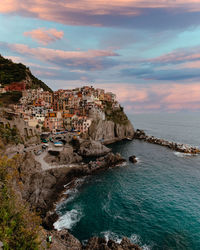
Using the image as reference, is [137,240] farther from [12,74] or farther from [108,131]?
[12,74]

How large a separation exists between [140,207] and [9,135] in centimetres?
4560

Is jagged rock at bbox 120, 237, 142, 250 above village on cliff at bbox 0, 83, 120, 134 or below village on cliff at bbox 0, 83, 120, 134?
below

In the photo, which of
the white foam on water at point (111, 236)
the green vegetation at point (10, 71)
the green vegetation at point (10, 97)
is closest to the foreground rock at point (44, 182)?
the white foam on water at point (111, 236)

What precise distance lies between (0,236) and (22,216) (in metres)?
4.93

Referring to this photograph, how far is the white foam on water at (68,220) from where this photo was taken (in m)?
33.4

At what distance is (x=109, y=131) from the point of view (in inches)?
4338

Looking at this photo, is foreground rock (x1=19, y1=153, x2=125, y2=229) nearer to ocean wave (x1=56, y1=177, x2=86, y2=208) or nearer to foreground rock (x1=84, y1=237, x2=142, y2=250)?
ocean wave (x1=56, y1=177, x2=86, y2=208)

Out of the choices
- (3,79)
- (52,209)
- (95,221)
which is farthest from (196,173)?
(3,79)

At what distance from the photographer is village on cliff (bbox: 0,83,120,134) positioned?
86188mm

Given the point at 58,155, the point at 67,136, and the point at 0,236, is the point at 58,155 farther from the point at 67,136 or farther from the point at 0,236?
the point at 0,236

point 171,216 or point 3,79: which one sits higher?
point 3,79

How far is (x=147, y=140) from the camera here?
113 metres

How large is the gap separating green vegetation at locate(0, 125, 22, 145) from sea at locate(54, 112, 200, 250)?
25.3 metres

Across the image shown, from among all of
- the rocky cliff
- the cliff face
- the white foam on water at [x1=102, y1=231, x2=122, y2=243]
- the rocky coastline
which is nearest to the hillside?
the rocky cliff
